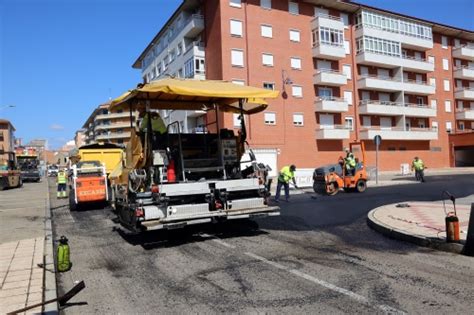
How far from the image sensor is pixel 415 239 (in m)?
7.89

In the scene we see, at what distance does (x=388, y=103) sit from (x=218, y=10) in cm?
2219

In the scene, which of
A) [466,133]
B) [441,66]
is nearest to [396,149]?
[466,133]

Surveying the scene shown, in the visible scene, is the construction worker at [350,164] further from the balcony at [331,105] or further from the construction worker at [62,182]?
the balcony at [331,105]

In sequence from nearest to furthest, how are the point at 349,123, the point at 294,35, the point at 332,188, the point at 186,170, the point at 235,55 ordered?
the point at 186,170
the point at 332,188
the point at 235,55
the point at 294,35
the point at 349,123

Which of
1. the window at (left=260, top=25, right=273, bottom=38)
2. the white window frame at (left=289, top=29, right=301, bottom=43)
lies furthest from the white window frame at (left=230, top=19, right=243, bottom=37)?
the white window frame at (left=289, top=29, right=301, bottom=43)

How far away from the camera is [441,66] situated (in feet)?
178

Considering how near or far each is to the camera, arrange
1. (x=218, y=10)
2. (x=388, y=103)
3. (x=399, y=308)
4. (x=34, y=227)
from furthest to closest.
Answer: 1. (x=388, y=103)
2. (x=218, y=10)
3. (x=34, y=227)
4. (x=399, y=308)

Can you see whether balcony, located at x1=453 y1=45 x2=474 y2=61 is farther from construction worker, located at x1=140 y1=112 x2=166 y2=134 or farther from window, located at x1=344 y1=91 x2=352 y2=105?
construction worker, located at x1=140 y1=112 x2=166 y2=134

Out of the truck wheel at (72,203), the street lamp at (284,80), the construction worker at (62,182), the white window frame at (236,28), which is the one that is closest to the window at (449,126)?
the street lamp at (284,80)

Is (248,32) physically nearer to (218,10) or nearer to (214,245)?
(218,10)

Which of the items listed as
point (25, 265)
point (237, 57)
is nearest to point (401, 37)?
point (237, 57)

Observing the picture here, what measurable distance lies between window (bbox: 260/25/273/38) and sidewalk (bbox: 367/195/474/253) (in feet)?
95.9

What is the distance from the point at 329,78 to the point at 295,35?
5.31 m

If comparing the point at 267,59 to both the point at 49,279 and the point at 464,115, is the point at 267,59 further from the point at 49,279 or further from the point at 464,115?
the point at 49,279
